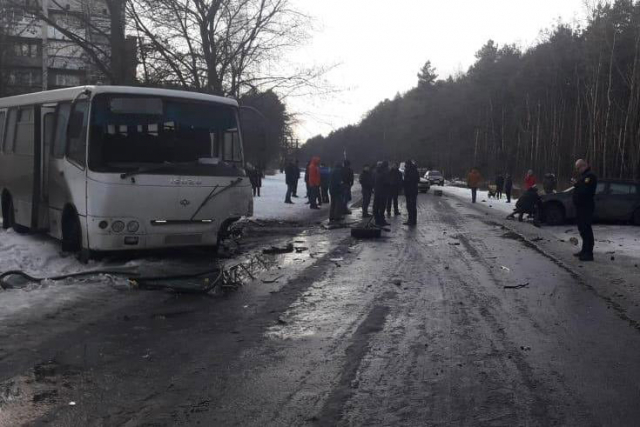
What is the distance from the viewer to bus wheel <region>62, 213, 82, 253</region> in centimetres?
1063

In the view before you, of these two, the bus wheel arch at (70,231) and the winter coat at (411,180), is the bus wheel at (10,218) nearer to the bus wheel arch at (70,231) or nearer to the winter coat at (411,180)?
the bus wheel arch at (70,231)

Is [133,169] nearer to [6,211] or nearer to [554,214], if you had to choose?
[6,211]

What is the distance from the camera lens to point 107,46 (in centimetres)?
2086

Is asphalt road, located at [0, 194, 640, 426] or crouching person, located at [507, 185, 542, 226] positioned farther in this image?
crouching person, located at [507, 185, 542, 226]

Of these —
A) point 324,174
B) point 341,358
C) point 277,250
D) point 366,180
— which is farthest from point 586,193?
point 324,174

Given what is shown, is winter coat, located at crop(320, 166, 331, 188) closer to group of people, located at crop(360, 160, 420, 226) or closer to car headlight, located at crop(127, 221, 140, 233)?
group of people, located at crop(360, 160, 420, 226)

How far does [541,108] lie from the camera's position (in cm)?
6650

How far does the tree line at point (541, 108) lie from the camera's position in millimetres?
41688

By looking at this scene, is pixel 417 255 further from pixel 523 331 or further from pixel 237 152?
pixel 523 331

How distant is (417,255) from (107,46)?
13657 mm

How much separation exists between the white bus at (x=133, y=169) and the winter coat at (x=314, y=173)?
517 inches

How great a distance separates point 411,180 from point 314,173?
5938 mm

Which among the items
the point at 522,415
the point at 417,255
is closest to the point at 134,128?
the point at 417,255

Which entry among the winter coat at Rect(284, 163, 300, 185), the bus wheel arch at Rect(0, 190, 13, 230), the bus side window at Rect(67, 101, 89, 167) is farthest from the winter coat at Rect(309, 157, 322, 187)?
the bus side window at Rect(67, 101, 89, 167)
